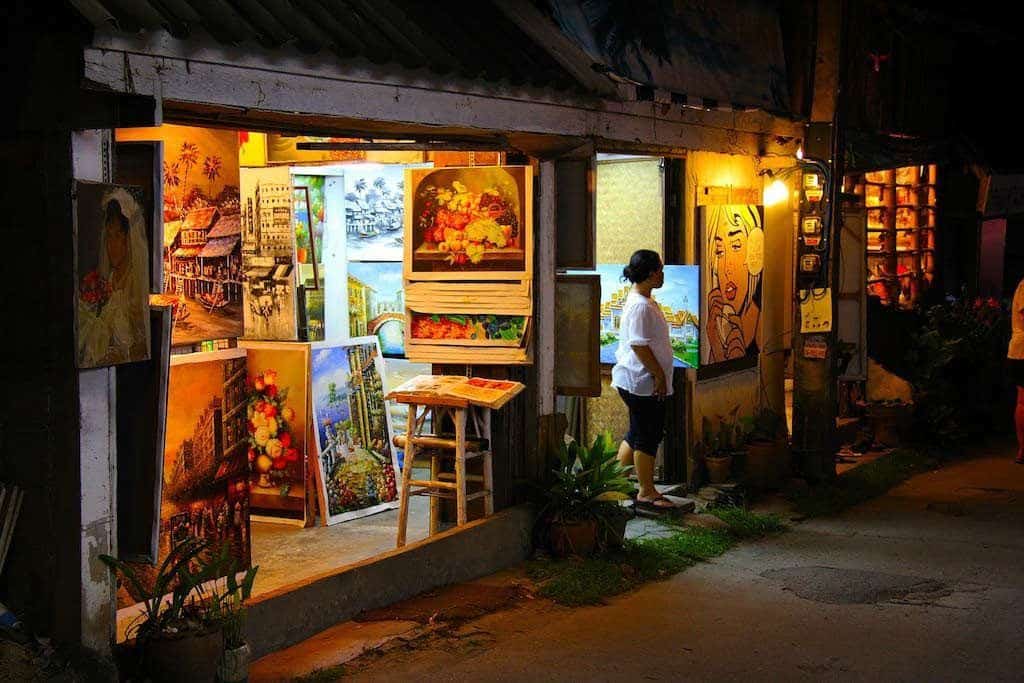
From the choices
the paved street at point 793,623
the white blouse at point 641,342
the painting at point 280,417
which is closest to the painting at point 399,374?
the painting at point 280,417

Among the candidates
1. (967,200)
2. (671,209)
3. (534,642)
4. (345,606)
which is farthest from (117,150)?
(967,200)

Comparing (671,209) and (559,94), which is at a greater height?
(559,94)

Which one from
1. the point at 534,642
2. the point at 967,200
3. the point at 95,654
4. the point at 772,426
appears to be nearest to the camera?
the point at 95,654

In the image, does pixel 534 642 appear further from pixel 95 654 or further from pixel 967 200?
pixel 967 200

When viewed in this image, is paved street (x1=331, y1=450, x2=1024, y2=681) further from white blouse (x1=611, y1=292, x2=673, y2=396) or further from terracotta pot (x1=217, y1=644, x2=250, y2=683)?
white blouse (x1=611, y1=292, x2=673, y2=396)

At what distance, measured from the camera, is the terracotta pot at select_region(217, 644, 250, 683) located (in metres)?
6.64

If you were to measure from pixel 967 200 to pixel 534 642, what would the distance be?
14.2 m

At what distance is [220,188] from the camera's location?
8.52 m

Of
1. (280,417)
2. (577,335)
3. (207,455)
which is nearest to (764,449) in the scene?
(577,335)

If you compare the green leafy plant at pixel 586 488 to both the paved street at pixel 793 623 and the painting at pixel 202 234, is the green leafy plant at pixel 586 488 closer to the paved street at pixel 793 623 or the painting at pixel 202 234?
the paved street at pixel 793 623

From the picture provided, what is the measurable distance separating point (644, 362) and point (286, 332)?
3.22 metres

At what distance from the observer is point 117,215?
21.1ft

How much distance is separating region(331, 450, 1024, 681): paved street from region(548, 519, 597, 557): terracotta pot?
2.06ft

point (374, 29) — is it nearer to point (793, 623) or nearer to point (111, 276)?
point (111, 276)
